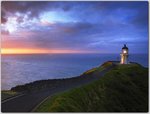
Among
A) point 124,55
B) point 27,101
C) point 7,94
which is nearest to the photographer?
point 27,101

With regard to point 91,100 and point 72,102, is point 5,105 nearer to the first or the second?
point 72,102

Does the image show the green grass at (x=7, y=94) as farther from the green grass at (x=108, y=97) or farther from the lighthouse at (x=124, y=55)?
the lighthouse at (x=124, y=55)

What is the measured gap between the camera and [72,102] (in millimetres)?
15961

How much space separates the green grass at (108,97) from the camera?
1518 centimetres

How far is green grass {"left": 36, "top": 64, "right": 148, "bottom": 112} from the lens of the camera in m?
15.2

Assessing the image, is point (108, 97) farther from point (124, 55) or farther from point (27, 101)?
point (124, 55)

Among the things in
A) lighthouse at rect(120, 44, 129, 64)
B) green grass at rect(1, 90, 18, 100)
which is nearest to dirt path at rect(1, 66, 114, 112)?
green grass at rect(1, 90, 18, 100)

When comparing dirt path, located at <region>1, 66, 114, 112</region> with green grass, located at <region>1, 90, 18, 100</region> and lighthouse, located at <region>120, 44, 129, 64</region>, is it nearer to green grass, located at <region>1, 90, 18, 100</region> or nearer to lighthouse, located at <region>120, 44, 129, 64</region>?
green grass, located at <region>1, 90, 18, 100</region>

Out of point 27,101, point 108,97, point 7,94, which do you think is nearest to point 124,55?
point 108,97

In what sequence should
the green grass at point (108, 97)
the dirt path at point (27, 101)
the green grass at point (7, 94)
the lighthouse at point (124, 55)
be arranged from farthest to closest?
1. the lighthouse at point (124, 55)
2. the green grass at point (7, 94)
3. the green grass at point (108, 97)
4. the dirt path at point (27, 101)

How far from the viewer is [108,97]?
1948cm

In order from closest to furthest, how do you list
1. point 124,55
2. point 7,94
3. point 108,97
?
point 7,94 < point 108,97 < point 124,55

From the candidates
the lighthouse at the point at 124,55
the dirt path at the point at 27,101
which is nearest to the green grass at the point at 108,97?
the dirt path at the point at 27,101

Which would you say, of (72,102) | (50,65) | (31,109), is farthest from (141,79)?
(50,65)
